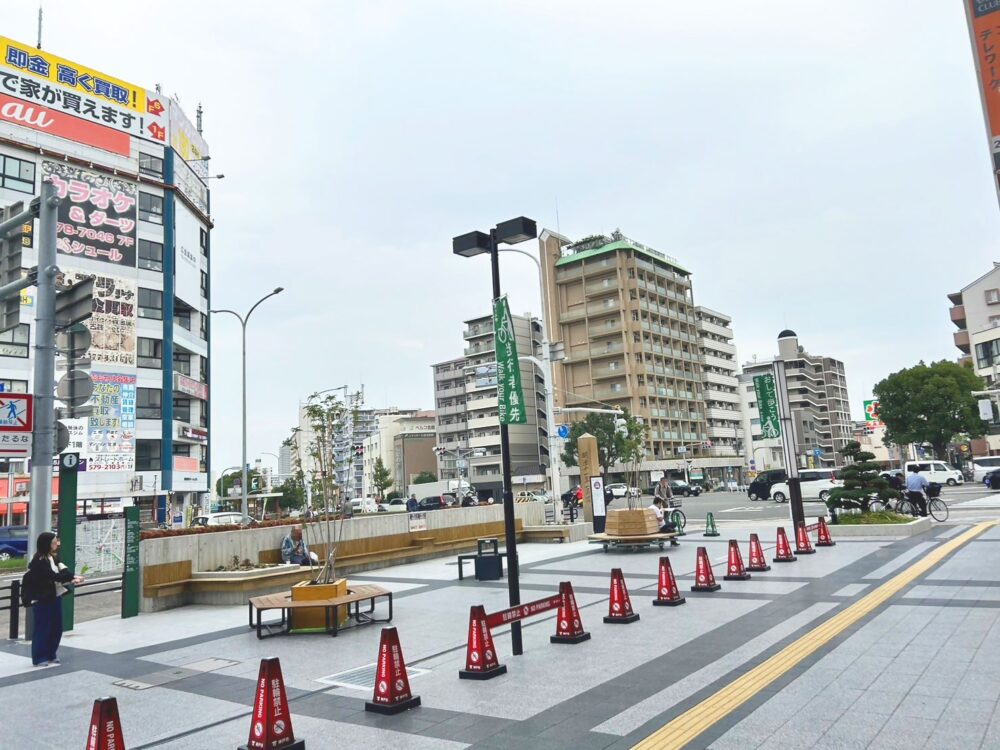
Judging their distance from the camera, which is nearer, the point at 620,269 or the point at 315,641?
the point at 315,641

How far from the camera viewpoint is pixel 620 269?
81.5 m

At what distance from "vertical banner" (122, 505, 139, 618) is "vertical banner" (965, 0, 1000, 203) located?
13.2 metres

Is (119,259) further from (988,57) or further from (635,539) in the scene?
(988,57)

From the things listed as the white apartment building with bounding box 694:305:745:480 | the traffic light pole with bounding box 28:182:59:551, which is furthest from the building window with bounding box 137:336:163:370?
the white apartment building with bounding box 694:305:745:480

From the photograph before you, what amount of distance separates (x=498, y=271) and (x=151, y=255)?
4001 cm

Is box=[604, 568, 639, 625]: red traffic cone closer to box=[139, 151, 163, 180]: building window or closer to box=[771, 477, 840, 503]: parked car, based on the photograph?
box=[771, 477, 840, 503]: parked car

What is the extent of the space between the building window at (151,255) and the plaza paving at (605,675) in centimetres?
3482

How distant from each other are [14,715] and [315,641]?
356 centimetres

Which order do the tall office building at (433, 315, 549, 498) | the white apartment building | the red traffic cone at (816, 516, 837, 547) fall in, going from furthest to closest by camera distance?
the white apartment building, the tall office building at (433, 315, 549, 498), the red traffic cone at (816, 516, 837, 547)

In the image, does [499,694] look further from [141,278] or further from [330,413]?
[141,278]

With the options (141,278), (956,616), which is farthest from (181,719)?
(141,278)

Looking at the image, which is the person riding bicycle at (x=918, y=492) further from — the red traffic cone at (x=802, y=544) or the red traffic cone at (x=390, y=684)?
the red traffic cone at (x=390, y=684)

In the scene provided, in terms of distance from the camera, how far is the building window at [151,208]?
1651 inches

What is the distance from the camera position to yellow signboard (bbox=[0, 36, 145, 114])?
36.9 meters
